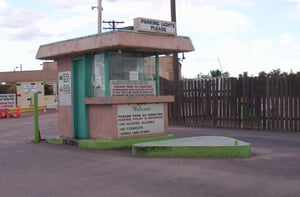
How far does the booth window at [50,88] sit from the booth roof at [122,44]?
3027cm

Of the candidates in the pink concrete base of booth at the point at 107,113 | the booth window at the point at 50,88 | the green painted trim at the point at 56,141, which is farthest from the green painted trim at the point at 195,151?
the booth window at the point at 50,88

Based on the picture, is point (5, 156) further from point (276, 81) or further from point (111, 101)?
point (276, 81)

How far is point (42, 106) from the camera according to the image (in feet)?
135

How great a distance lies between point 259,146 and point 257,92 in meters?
5.58

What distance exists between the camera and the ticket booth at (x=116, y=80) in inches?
509

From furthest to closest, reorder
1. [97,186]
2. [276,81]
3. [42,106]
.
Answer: [42,106] < [276,81] < [97,186]

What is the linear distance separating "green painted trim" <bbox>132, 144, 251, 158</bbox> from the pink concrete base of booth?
→ 1.87 metres

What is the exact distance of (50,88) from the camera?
44969 mm

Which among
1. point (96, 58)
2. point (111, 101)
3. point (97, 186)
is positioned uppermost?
point (96, 58)

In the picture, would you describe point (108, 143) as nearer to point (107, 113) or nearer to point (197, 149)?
point (107, 113)

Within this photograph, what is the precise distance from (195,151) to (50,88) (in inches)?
1400

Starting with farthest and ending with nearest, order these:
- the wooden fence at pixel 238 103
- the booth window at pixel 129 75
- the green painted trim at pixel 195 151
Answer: the wooden fence at pixel 238 103 < the booth window at pixel 129 75 < the green painted trim at pixel 195 151

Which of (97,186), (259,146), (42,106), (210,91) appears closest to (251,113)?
(210,91)

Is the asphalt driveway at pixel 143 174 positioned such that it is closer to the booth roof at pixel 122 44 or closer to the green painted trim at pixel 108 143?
the green painted trim at pixel 108 143
